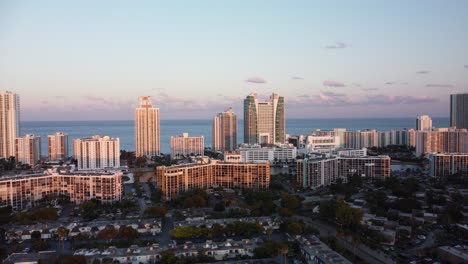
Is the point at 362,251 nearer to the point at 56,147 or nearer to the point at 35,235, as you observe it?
the point at 35,235

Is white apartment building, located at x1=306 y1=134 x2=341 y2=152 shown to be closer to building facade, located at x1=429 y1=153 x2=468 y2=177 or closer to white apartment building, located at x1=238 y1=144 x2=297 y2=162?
white apartment building, located at x1=238 y1=144 x2=297 y2=162

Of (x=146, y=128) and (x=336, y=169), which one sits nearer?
(x=336, y=169)

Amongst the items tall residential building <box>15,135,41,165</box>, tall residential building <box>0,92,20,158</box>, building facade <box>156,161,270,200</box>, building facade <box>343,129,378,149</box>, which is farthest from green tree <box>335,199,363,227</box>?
building facade <box>343,129,378,149</box>

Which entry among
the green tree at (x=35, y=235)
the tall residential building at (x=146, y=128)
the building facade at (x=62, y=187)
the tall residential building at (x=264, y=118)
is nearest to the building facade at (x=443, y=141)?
the tall residential building at (x=264, y=118)

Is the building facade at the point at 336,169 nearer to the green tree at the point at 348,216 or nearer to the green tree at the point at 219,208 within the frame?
the green tree at the point at 219,208

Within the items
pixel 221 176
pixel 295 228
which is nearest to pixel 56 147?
pixel 221 176

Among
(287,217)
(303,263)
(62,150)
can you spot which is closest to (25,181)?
(287,217)

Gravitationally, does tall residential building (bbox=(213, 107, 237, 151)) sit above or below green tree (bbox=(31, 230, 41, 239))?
above
